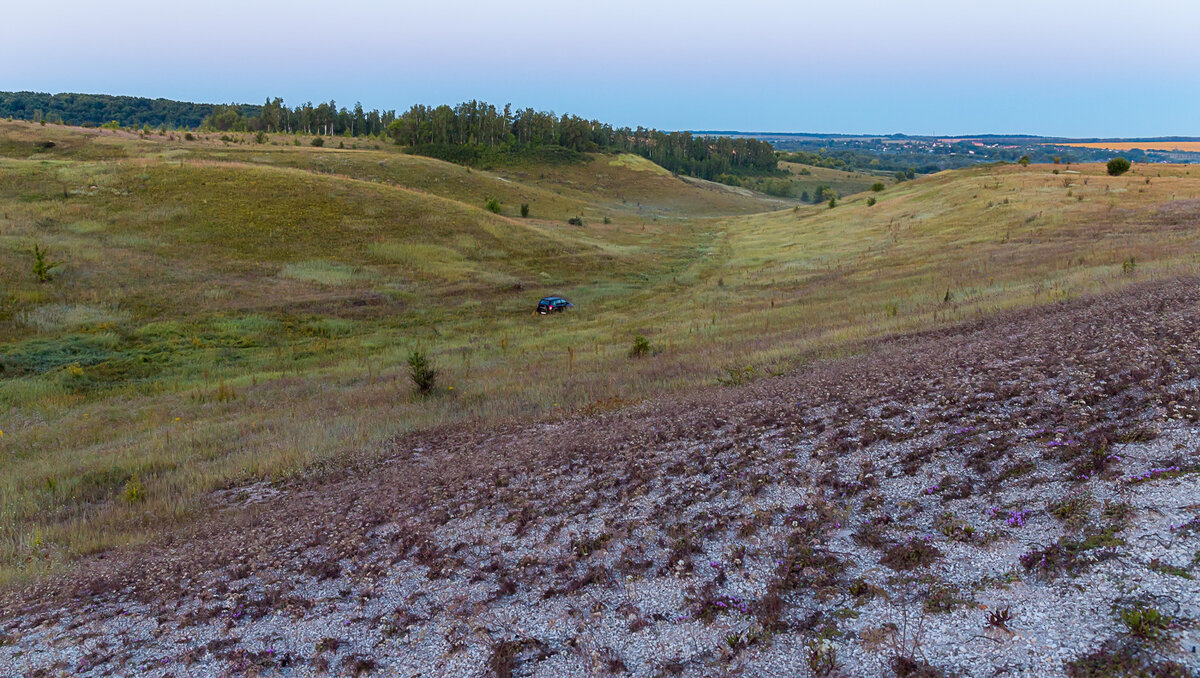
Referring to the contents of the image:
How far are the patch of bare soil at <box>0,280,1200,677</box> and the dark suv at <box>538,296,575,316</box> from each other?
21346mm

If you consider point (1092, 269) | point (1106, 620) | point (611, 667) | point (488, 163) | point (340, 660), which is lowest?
point (340, 660)

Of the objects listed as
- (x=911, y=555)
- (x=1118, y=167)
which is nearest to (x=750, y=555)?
(x=911, y=555)

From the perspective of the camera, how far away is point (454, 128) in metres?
128

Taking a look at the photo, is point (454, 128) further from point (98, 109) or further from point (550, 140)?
point (98, 109)

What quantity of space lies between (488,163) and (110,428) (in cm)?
10985

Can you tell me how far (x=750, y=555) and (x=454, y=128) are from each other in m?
134

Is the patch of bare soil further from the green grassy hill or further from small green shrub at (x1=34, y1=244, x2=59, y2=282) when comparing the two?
small green shrub at (x1=34, y1=244, x2=59, y2=282)

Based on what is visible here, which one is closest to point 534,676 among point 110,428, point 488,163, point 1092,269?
point 110,428

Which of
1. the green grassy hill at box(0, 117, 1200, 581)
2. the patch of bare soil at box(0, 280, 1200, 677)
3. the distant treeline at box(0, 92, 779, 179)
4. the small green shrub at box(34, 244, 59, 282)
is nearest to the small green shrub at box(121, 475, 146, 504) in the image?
the green grassy hill at box(0, 117, 1200, 581)

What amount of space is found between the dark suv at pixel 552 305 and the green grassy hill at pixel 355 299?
4.55 ft

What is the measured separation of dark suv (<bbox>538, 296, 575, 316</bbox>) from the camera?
3131 cm

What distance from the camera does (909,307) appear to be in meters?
19.5

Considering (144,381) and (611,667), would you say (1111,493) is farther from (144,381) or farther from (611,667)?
(144,381)

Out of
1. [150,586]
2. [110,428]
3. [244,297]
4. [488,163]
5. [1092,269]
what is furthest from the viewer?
[488,163]
